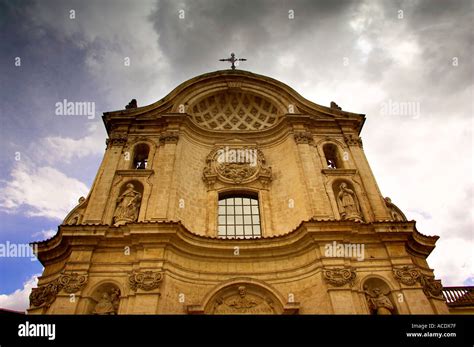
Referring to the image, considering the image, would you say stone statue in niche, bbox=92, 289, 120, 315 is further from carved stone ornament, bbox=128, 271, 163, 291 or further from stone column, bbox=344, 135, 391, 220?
stone column, bbox=344, 135, 391, 220

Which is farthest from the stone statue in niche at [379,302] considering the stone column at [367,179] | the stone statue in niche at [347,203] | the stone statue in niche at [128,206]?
the stone statue in niche at [128,206]

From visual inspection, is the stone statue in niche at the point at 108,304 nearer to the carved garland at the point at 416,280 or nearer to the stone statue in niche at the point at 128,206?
the stone statue in niche at the point at 128,206

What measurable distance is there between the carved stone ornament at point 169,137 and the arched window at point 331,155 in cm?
711

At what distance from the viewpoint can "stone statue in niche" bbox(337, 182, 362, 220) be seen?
13238mm

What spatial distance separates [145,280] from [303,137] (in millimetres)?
9540

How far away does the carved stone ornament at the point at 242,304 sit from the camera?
11.3 meters

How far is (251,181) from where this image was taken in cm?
1536

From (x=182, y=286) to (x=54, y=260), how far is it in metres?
4.61

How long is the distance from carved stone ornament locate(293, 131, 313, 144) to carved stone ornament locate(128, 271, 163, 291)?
8.84 meters

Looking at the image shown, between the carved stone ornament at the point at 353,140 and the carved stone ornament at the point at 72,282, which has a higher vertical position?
the carved stone ornament at the point at 353,140

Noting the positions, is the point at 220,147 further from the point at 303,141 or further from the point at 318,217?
the point at 318,217

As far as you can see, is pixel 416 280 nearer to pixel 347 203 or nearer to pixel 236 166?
pixel 347 203

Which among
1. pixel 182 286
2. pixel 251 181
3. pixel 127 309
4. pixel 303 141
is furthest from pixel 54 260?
pixel 303 141

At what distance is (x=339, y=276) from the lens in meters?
11.0
